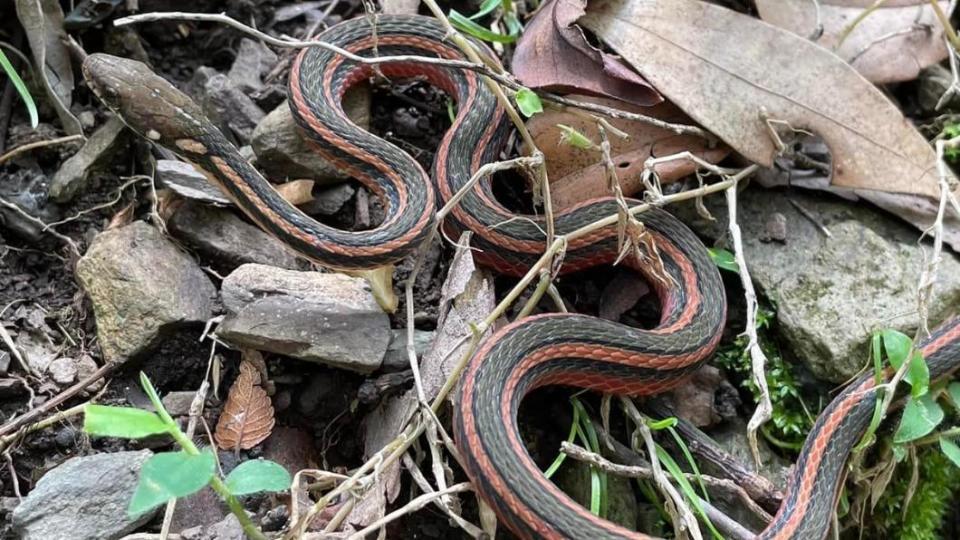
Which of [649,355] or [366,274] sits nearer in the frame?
[649,355]

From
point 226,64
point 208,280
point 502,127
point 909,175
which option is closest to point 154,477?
point 208,280

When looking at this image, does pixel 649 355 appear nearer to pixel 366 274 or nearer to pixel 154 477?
pixel 366 274

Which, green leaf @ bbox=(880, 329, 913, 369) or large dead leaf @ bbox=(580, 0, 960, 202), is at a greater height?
large dead leaf @ bbox=(580, 0, 960, 202)

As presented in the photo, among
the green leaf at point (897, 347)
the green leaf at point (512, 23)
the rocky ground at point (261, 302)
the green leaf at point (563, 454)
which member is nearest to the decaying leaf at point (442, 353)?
the rocky ground at point (261, 302)

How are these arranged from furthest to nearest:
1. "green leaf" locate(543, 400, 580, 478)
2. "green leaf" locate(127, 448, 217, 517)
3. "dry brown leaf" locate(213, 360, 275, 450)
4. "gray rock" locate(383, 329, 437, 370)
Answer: "gray rock" locate(383, 329, 437, 370), "dry brown leaf" locate(213, 360, 275, 450), "green leaf" locate(543, 400, 580, 478), "green leaf" locate(127, 448, 217, 517)

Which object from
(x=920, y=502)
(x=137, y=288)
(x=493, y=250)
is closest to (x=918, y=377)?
(x=920, y=502)

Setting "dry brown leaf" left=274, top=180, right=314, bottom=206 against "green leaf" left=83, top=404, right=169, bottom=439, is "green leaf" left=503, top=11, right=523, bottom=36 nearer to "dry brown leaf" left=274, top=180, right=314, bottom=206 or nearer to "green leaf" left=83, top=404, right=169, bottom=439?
"dry brown leaf" left=274, top=180, right=314, bottom=206

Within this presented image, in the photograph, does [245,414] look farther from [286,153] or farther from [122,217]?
[286,153]

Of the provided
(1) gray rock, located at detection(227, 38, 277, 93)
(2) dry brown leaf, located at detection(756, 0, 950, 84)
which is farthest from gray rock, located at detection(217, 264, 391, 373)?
(2) dry brown leaf, located at detection(756, 0, 950, 84)
